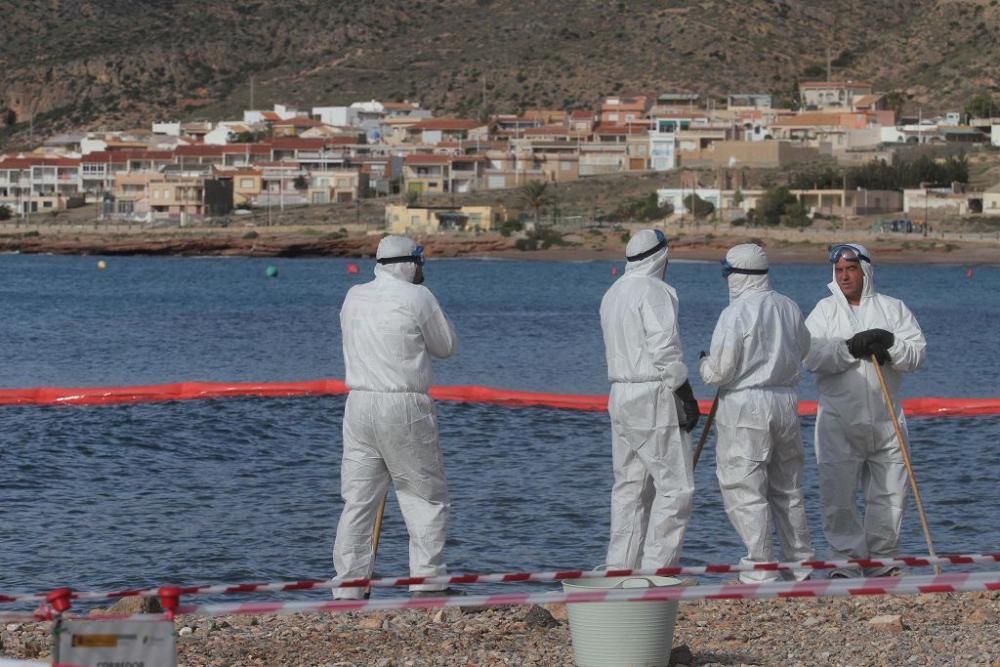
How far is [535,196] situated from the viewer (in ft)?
389

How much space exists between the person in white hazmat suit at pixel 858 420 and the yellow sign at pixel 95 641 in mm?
5208

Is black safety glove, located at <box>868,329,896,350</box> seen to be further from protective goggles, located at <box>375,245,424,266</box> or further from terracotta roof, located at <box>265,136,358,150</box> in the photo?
terracotta roof, located at <box>265,136,358,150</box>

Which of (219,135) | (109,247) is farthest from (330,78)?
(109,247)

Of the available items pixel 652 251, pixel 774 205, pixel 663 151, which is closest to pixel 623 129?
pixel 663 151

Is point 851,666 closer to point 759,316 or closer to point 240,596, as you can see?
point 759,316

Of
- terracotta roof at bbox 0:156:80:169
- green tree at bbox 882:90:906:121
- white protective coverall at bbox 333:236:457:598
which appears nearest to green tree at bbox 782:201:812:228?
green tree at bbox 882:90:906:121

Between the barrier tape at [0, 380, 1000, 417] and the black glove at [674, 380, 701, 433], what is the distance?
1153 cm

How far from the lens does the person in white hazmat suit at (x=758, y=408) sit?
384 inches

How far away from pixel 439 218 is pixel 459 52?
68.5m

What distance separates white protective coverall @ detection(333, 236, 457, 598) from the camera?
938 cm

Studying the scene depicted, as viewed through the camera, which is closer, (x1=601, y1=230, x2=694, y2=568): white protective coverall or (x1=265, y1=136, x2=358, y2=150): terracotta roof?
(x1=601, y1=230, x2=694, y2=568): white protective coverall

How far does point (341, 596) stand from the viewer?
9344 mm

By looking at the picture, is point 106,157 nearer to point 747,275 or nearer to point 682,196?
point 682,196

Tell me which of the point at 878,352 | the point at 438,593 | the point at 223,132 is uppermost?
the point at 223,132
